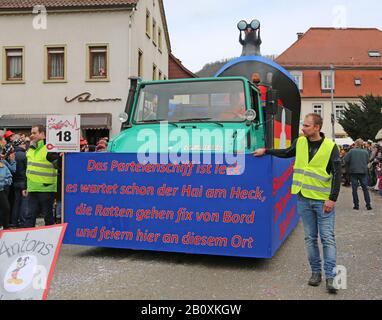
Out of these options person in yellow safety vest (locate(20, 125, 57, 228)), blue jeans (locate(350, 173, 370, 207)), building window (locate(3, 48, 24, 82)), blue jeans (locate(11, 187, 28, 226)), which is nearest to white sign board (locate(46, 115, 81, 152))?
person in yellow safety vest (locate(20, 125, 57, 228))

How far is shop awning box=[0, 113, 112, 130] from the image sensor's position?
889 inches

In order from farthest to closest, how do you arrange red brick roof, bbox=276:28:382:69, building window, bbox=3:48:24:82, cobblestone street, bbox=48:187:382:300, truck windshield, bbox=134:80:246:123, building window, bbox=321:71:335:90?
red brick roof, bbox=276:28:382:69 → building window, bbox=321:71:335:90 → building window, bbox=3:48:24:82 → truck windshield, bbox=134:80:246:123 → cobblestone street, bbox=48:187:382:300

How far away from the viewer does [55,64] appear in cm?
2373

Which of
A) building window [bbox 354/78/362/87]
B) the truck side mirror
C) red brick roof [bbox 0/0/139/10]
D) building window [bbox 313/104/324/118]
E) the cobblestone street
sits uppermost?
building window [bbox 354/78/362/87]

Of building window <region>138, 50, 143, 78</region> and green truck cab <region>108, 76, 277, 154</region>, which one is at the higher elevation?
building window <region>138, 50, 143, 78</region>

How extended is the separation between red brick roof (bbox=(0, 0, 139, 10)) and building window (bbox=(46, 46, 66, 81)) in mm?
2065

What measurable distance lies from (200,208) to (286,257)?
5.25ft

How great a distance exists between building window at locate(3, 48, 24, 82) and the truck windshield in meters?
18.2

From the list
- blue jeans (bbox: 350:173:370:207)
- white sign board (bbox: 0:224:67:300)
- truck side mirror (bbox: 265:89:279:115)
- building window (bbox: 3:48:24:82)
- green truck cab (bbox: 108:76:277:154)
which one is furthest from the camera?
building window (bbox: 3:48:24:82)

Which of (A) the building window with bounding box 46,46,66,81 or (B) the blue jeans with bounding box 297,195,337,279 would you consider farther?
(A) the building window with bounding box 46,46,66,81

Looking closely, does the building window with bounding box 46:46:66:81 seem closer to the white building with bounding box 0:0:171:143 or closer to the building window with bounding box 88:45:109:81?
the white building with bounding box 0:0:171:143

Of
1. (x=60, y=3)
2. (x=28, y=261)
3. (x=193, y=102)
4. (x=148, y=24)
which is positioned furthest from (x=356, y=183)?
(x=148, y=24)

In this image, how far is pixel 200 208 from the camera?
6.05 metres
